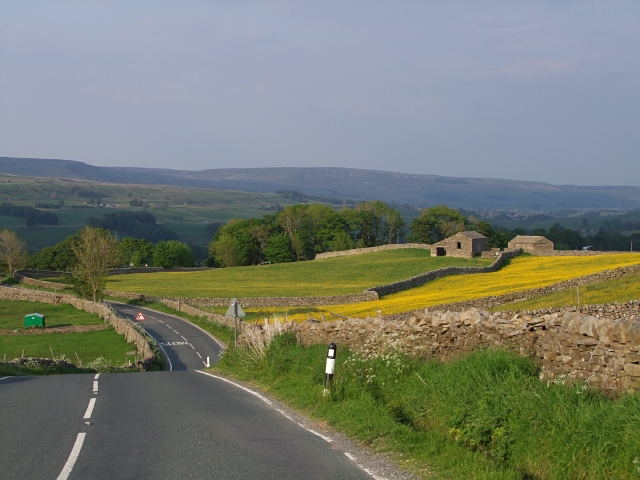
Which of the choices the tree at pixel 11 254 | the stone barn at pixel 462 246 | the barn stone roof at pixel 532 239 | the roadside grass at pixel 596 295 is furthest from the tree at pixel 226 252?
the roadside grass at pixel 596 295

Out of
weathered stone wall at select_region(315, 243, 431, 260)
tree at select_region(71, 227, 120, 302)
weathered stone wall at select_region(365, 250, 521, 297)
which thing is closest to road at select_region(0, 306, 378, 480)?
weathered stone wall at select_region(365, 250, 521, 297)

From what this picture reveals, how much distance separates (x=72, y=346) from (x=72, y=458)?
3722 cm

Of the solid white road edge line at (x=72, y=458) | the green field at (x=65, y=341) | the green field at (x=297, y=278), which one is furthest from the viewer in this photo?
the green field at (x=297, y=278)

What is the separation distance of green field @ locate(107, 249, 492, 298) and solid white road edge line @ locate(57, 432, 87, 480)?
55.6 m

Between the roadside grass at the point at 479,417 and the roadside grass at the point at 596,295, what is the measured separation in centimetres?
1750

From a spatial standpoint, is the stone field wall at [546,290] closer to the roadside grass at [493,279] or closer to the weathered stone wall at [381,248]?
the roadside grass at [493,279]

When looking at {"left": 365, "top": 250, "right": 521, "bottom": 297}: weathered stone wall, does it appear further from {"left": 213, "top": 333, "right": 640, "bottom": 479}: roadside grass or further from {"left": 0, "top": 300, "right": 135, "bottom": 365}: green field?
{"left": 213, "top": 333, "right": 640, "bottom": 479}: roadside grass

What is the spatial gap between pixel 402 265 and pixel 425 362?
71171mm

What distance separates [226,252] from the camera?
408 ft

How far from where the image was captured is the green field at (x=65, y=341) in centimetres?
4059

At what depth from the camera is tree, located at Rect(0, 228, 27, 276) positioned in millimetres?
107750

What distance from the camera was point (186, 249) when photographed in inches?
5162

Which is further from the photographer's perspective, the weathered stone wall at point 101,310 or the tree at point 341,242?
the tree at point 341,242

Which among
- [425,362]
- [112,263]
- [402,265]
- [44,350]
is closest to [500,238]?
[402,265]
